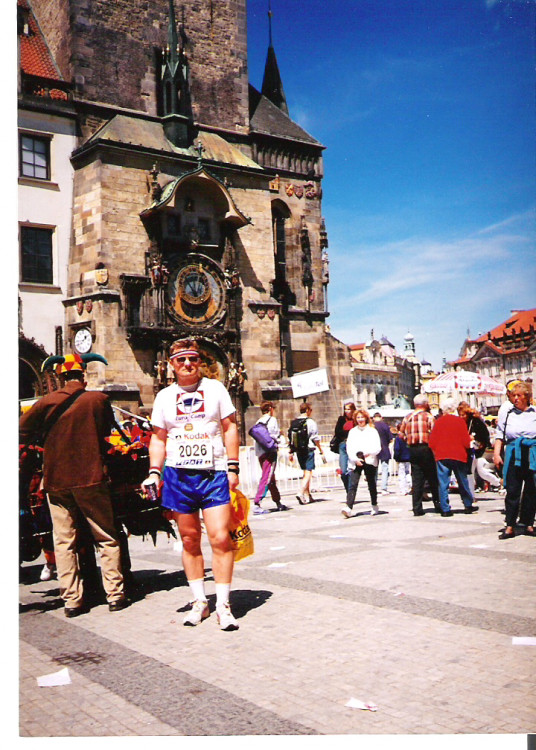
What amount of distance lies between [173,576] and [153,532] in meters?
0.65

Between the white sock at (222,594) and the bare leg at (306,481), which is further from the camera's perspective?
the bare leg at (306,481)

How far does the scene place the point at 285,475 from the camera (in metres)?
19.3

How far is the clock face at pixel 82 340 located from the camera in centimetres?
1805

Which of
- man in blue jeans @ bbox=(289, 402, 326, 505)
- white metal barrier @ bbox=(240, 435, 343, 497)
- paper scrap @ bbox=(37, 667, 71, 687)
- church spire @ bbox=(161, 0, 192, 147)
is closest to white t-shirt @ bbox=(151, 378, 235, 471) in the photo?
paper scrap @ bbox=(37, 667, 71, 687)

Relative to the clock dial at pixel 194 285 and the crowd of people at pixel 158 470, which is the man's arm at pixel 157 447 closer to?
the crowd of people at pixel 158 470

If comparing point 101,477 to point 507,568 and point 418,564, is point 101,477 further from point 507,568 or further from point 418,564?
point 507,568

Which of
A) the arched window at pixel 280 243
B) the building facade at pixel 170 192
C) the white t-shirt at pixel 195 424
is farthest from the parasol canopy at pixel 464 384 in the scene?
the arched window at pixel 280 243

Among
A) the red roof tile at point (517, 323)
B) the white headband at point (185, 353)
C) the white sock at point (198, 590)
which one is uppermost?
the red roof tile at point (517, 323)

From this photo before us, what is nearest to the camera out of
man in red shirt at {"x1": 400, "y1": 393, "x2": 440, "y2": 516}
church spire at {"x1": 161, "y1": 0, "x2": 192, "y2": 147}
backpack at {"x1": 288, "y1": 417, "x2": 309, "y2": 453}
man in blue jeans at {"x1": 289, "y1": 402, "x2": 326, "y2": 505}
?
man in red shirt at {"x1": 400, "y1": 393, "x2": 440, "y2": 516}

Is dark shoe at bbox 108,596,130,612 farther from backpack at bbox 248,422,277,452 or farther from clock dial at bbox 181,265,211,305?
clock dial at bbox 181,265,211,305

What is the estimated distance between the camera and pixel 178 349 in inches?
212

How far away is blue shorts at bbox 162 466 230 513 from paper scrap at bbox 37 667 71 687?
1379mm

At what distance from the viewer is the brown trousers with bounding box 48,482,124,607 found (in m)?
5.82
